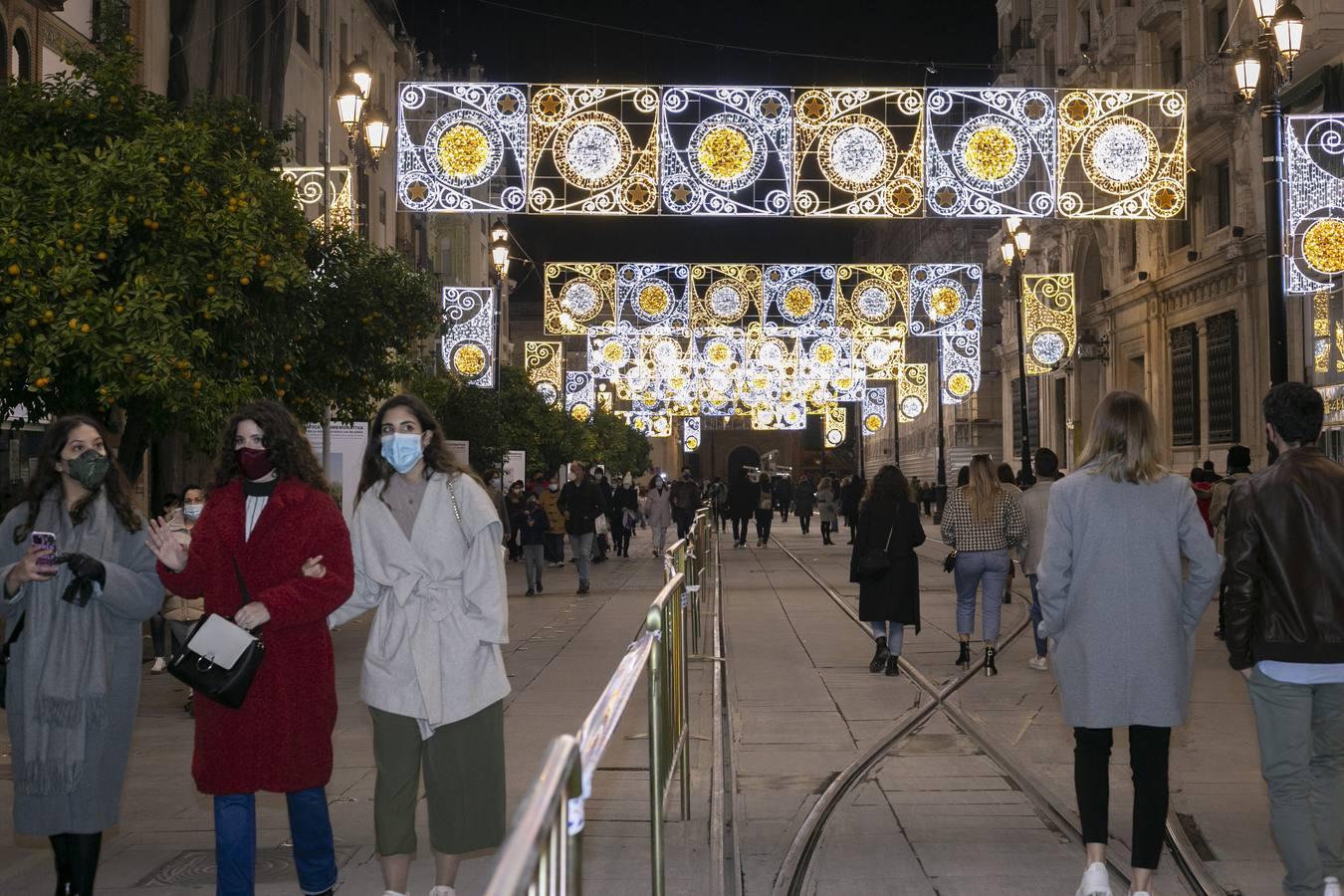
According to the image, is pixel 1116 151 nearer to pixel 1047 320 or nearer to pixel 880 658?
pixel 880 658

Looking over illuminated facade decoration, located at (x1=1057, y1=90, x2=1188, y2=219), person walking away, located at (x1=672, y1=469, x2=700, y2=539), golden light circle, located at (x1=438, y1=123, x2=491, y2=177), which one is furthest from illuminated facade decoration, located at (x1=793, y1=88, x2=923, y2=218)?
person walking away, located at (x1=672, y1=469, x2=700, y2=539)

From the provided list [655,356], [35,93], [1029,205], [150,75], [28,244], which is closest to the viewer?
[28,244]

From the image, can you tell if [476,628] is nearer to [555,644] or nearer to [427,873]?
[427,873]

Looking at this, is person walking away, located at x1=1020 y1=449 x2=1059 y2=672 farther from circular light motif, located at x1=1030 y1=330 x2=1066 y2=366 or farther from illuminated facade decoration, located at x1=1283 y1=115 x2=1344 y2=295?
circular light motif, located at x1=1030 y1=330 x2=1066 y2=366

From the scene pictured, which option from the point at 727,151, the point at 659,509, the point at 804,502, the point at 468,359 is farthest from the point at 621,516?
the point at 727,151

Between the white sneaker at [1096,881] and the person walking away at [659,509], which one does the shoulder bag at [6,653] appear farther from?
the person walking away at [659,509]

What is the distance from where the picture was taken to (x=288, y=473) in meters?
5.95

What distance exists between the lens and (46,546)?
5.85 m

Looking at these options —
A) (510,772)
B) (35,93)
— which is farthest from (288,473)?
(35,93)

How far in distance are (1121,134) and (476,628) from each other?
53.5 feet

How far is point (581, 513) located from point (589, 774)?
71.3 ft

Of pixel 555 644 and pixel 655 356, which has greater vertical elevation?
pixel 655 356

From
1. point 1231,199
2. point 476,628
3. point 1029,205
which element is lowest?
point 476,628

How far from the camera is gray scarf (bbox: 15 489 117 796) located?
5.87m
